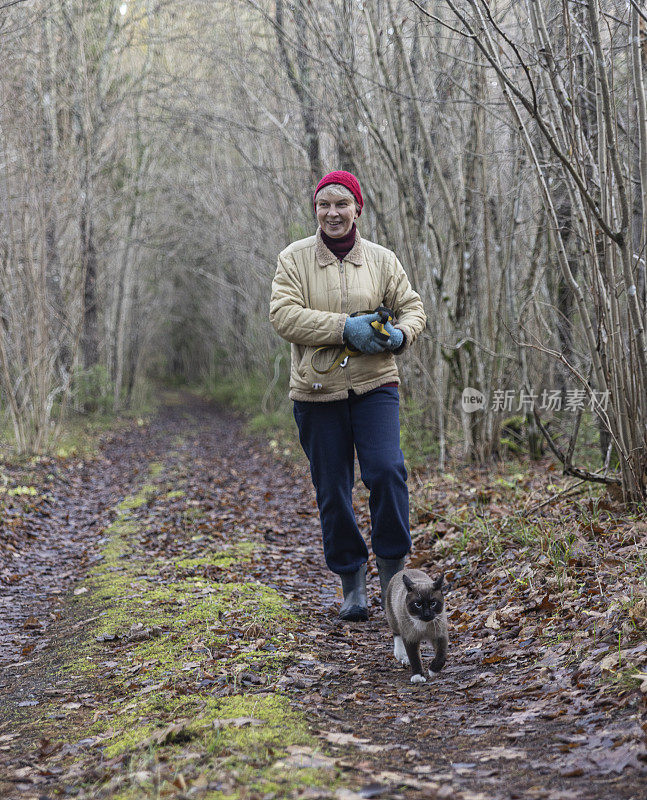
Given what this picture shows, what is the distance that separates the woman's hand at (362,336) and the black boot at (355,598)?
151 centimetres

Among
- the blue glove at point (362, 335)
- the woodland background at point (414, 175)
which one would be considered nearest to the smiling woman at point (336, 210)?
the blue glove at point (362, 335)

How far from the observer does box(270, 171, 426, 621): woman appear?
178 inches

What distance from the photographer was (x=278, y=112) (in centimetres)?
1452

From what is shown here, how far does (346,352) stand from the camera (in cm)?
456

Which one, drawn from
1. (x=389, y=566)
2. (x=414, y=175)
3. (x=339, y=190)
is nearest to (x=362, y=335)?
(x=339, y=190)

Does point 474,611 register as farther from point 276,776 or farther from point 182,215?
point 182,215

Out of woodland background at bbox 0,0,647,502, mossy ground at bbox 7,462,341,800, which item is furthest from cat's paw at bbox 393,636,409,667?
woodland background at bbox 0,0,647,502

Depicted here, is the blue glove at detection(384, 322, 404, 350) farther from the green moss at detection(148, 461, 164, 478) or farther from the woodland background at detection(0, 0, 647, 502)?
the green moss at detection(148, 461, 164, 478)

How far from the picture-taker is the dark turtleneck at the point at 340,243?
4668mm

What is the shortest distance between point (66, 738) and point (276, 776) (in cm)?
114

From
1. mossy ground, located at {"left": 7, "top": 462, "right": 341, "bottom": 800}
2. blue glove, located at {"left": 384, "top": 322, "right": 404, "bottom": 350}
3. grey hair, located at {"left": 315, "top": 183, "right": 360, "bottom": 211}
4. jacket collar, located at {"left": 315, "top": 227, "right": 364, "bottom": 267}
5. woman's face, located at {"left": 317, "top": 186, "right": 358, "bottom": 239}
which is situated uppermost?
grey hair, located at {"left": 315, "top": 183, "right": 360, "bottom": 211}

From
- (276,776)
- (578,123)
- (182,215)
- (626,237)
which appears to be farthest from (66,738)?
(182,215)

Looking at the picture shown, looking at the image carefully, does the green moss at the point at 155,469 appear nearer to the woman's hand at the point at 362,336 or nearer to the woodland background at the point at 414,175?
the woodland background at the point at 414,175

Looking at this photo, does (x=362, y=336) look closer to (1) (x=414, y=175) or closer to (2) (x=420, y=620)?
(2) (x=420, y=620)
